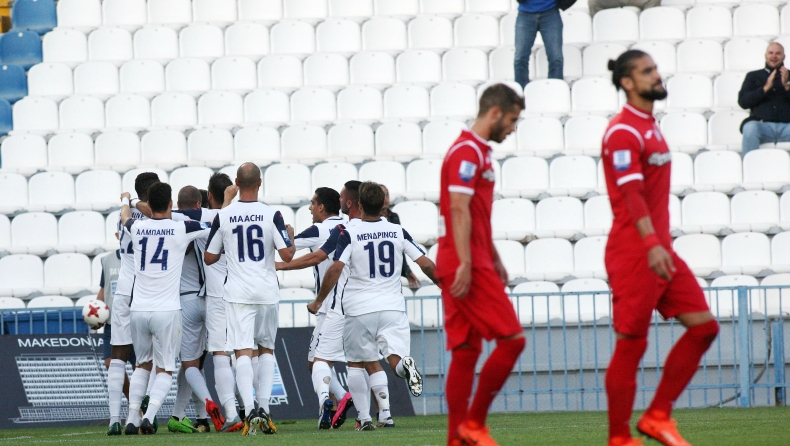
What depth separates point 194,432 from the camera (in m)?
9.63

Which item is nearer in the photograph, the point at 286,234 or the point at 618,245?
the point at 618,245

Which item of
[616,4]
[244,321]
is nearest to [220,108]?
[616,4]

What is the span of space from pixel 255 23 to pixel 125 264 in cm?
819

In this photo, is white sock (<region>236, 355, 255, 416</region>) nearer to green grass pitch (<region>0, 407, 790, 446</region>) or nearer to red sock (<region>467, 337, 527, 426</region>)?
green grass pitch (<region>0, 407, 790, 446</region>)

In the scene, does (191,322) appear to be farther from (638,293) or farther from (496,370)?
(638,293)

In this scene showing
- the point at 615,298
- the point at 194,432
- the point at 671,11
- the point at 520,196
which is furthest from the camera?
the point at 671,11

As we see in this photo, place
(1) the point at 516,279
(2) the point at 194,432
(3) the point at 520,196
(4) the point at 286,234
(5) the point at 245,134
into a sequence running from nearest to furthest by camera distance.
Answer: (4) the point at 286,234, (2) the point at 194,432, (1) the point at 516,279, (3) the point at 520,196, (5) the point at 245,134

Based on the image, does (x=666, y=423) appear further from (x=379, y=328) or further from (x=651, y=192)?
(x=379, y=328)

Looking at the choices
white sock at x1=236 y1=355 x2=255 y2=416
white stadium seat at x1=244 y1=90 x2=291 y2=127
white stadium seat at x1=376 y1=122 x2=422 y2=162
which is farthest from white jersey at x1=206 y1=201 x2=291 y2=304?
white stadium seat at x1=244 y1=90 x2=291 y2=127

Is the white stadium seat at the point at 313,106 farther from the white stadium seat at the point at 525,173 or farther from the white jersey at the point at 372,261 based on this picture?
the white jersey at the point at 372,261

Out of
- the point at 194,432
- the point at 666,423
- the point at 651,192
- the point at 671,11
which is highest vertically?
the point at 671,11

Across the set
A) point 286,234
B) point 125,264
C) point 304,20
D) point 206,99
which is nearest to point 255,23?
point 304,20

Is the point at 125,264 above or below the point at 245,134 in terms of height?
below

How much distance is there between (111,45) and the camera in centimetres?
1722
